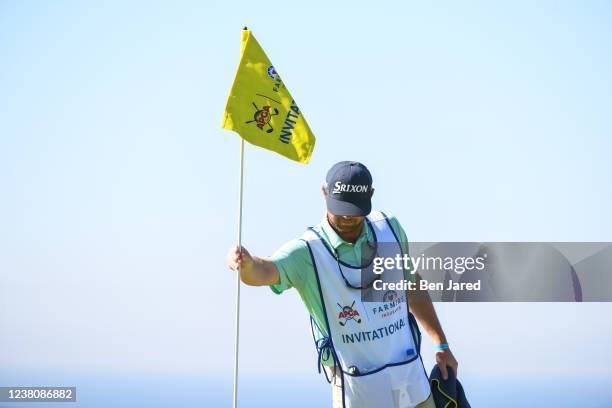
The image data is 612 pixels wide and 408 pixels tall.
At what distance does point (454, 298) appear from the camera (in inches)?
341

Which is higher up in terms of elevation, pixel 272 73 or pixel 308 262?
pixel 272 73

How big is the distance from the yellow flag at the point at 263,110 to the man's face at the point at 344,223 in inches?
45.6

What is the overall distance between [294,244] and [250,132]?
130 cm

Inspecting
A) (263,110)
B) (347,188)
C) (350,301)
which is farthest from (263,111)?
(350,301)

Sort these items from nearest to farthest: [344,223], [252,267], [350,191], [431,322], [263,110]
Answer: [252,267]
[350,191]
[344,223]
[431,322]
[263,110]

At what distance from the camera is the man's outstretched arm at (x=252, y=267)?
547 centimetres

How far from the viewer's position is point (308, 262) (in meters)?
5.73

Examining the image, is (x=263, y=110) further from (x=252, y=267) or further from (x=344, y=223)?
(x=252, y=267)

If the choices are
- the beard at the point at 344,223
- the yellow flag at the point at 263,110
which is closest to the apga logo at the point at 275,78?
the yellow flag at the point at 263,110

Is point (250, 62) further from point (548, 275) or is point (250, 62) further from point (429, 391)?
point (548, 275)

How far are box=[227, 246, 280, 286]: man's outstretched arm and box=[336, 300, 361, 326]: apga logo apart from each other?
53 cm

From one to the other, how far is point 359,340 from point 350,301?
0.28 m

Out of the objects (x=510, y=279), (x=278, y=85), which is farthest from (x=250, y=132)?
(x=510, y=279)

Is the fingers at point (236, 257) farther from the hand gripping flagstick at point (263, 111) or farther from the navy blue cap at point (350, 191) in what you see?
the hand gripping flagstick at point (263, 111)
